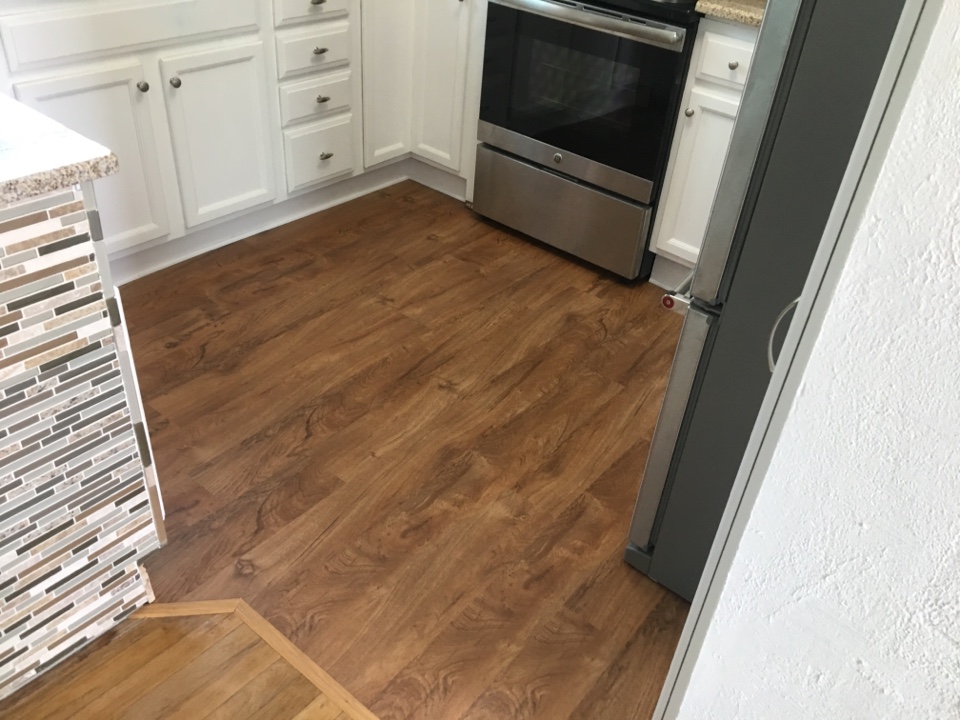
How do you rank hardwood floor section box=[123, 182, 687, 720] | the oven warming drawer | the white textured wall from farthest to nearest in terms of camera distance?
the oven warming drawer
hardwood floor section box=[123, 182, 687, 720]
the white textured wall

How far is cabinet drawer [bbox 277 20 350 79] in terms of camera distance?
2658 mm

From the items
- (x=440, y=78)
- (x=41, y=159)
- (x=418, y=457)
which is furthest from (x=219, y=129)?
(x=41, y=159)

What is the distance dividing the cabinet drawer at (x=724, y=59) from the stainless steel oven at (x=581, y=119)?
6 cm

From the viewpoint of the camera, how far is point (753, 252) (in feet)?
4.34

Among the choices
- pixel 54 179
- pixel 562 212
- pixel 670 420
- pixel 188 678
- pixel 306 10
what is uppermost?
pixel 54 179

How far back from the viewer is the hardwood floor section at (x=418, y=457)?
160cm

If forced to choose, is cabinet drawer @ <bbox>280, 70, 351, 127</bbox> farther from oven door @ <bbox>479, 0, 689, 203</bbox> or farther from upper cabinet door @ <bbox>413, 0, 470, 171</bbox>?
oven door @ <bbox>479, 0, 689, 203</bbox>

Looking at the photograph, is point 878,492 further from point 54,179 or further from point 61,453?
point 61,453

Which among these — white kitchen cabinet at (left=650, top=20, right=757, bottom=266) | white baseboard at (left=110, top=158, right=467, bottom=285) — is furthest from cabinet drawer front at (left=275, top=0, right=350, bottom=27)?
white kitchen cabinet at (left=650, top=20, right=757, bottom=266)

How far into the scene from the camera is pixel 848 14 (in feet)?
3.53

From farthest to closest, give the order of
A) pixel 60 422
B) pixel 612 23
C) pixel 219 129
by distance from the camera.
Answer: pixel 219 129 < pixel 612 23 < pixel 60 422

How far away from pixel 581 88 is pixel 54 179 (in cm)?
190

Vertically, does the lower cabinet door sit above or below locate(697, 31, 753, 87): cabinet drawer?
below

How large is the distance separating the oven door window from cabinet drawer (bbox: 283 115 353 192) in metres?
0.54
